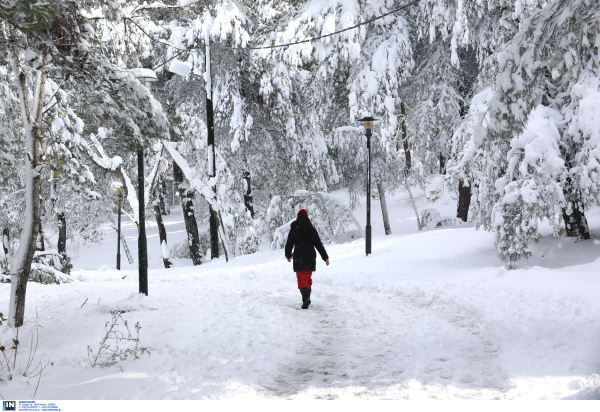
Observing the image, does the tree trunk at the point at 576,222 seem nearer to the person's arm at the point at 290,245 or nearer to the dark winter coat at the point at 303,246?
the dark winter coat at the point at 303,246

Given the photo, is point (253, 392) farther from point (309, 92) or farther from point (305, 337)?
point (309, 92)

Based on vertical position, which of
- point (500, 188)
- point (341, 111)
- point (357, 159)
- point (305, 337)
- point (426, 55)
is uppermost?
point (426, 55)

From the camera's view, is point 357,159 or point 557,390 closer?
point 557,390

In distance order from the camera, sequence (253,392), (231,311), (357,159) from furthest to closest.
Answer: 1. (357,159)
2. (231,311)
3. (253,392)

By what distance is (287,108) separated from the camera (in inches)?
823

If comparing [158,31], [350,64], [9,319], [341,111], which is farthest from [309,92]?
[9,319]

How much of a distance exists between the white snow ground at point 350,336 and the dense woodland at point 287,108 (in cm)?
129

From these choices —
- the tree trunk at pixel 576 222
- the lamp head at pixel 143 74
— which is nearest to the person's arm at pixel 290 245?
the lamp head at pixel 143 74

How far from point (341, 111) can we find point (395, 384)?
1965cm

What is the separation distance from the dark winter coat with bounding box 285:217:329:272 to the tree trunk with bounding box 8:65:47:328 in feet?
13.4

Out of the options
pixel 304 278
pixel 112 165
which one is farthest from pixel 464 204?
pixel 304 278

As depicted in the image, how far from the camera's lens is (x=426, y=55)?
1900 centimetres

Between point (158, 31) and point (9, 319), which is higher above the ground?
point (158, 31)

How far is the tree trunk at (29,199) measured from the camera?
6.57m
